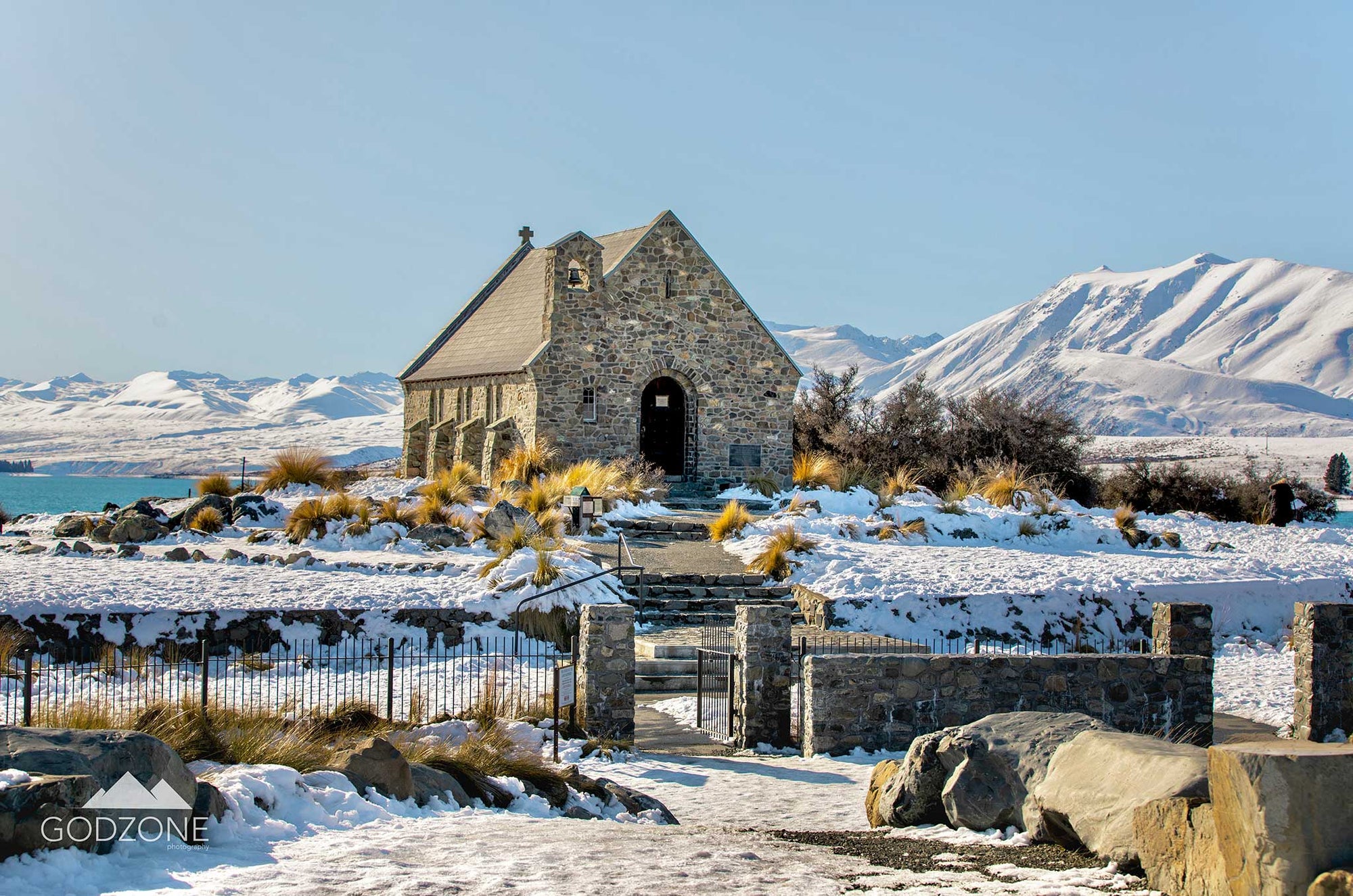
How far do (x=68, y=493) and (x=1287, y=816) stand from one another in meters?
128

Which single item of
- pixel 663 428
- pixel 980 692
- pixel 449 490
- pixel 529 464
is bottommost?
pixel 980 692

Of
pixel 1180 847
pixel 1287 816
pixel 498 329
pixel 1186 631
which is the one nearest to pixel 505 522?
pixel 1186 631

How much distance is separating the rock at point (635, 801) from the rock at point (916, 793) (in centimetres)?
163

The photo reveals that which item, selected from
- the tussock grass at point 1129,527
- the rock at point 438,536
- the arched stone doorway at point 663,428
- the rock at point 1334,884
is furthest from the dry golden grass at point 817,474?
the rock at point 1334,884

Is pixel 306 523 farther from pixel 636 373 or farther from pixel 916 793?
pixel 916 793

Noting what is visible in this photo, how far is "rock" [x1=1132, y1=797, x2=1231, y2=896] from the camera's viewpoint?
644 centimetres

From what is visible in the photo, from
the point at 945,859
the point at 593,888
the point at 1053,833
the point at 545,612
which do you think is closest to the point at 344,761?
the point at 593,888

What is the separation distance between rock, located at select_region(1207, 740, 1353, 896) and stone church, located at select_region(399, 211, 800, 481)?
2695 cm

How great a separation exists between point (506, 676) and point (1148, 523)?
20.6m

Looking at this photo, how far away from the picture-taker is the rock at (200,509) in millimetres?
25297

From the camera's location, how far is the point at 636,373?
33344mm

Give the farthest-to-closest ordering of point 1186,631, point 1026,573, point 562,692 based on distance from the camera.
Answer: point 1026,573 < point 1186,631 < point 562,692

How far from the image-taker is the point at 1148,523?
31.1m

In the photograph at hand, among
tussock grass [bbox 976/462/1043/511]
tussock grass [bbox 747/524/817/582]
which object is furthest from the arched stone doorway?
tussock grass [bbox 747/524/817/582]
